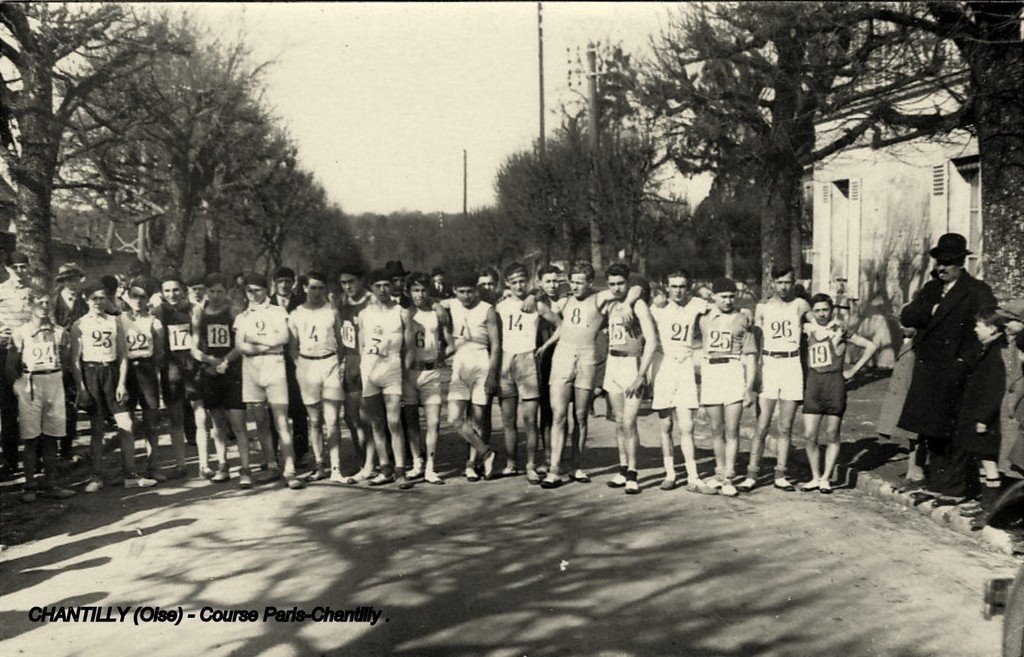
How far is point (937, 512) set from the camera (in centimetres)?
754

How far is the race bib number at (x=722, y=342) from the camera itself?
27.8 ft

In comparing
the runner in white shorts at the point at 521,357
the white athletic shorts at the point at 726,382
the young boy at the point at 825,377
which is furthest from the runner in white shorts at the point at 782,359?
the runner in white shorts at the point at 521,357

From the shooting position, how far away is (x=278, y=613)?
528 centimetres

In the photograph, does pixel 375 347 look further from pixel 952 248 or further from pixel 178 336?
pixel 952 248

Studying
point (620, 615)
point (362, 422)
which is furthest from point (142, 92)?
point (620, 615)

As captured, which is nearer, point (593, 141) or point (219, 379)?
point (219, 379)

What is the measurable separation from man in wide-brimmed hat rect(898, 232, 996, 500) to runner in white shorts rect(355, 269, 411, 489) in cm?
466

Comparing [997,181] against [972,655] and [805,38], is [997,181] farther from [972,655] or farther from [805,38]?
[972,655]

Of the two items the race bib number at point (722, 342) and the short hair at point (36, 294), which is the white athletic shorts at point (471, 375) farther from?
the short hair at point (36, 294)

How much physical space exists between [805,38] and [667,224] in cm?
1568

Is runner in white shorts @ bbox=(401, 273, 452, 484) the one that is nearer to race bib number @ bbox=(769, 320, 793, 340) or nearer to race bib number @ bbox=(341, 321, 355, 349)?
race bib number @ bbox=(341, 321, 355, 349)

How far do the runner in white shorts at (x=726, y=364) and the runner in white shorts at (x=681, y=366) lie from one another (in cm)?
12

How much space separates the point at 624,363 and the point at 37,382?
5537 millimetres


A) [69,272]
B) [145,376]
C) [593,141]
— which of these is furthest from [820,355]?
[593,141]
